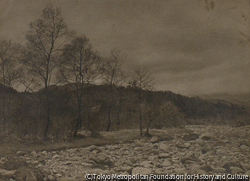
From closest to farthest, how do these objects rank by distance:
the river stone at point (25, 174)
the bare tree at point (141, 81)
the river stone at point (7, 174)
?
the river stone at point (25, 174) < the river stone at point (7, 174) < the bare tree at point (141, 81)

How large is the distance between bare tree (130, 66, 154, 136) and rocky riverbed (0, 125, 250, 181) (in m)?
0.73

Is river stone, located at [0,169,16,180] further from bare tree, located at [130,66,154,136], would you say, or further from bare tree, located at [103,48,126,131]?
bare tree, located at [130,66,154,136]

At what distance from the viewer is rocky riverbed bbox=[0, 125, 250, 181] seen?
3.10 m

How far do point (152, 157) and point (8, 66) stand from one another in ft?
11.1

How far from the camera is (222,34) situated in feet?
12.3

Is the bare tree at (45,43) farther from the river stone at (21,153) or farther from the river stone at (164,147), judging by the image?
the river stone at (164,147)

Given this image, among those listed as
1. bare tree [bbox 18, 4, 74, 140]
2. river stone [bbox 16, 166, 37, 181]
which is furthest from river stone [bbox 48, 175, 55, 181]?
bare tree [bbox 18, 4, 74, 140]

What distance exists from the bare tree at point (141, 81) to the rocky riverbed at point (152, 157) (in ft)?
2.41

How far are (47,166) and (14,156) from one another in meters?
0.66

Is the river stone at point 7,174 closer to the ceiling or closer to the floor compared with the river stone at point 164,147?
closer to the floor

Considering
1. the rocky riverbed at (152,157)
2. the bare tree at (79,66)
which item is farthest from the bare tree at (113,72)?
the rocky riverbed at (152,157)

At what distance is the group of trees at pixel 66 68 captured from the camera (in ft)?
11.5

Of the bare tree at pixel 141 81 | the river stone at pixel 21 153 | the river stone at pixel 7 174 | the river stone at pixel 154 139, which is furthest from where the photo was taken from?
the bare tree at pixel 141 81

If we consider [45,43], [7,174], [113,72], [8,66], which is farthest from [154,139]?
[8,66]
